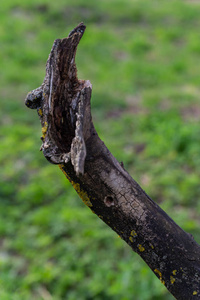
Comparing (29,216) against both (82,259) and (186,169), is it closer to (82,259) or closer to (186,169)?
(82,259)

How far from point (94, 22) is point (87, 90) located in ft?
37.9

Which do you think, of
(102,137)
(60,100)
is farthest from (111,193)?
(102,137)

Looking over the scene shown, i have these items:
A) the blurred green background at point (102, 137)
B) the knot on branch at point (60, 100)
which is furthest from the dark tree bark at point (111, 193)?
the blurred green background at point (102, 137)

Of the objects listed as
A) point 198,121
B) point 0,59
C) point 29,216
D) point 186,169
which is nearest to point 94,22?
point 0,59

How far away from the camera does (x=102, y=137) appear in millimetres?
6984

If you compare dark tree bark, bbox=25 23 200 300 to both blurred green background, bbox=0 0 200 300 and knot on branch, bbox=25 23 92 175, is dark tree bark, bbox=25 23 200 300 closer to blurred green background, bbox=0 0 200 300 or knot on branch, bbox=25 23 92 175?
knot on branch, bbox=25 23 92 175

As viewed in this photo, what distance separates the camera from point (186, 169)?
239 inches

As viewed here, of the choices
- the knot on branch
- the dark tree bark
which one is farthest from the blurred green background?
the knot on branch

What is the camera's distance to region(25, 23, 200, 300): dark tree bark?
1.64 m

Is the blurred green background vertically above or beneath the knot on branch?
above

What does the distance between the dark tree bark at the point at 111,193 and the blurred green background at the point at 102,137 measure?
228 cm

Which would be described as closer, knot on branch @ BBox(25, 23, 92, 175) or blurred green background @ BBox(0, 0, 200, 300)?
knot on branch @ BBox(25, 23, 92, 175)

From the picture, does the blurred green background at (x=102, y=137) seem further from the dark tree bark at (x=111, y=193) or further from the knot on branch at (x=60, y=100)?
the knot on branch at (x=60, y=100)

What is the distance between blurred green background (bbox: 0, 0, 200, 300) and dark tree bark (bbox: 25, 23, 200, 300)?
228 centimetres
